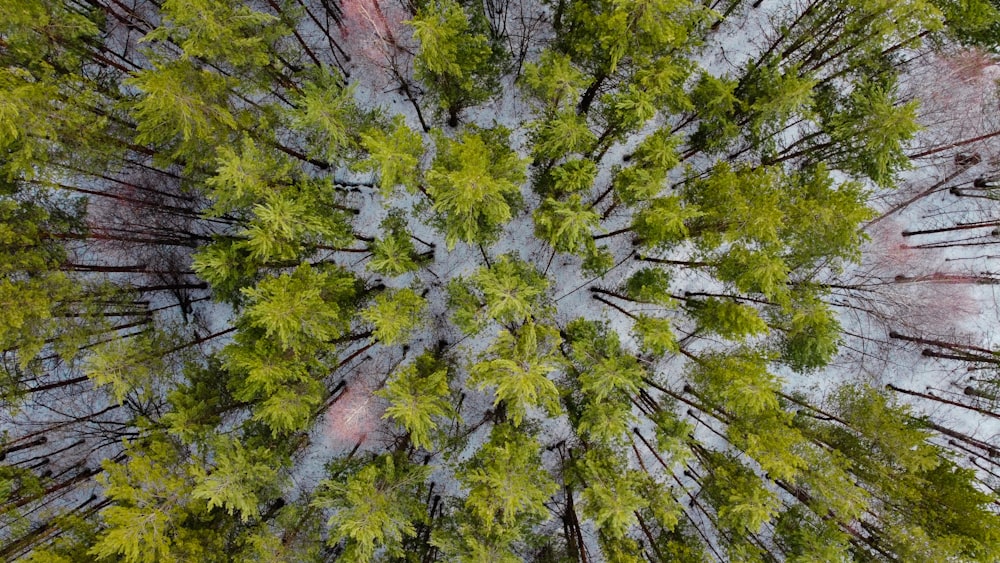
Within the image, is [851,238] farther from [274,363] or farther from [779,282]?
[274,363]

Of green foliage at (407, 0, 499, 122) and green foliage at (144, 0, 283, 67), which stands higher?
green foliage at (144, 0, 283, 67)

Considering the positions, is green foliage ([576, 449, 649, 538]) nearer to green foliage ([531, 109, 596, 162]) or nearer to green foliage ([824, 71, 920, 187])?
green foliage ([531, 109, 596, 162])

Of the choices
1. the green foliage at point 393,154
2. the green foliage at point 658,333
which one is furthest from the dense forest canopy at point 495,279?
the green foliage at point 658,333

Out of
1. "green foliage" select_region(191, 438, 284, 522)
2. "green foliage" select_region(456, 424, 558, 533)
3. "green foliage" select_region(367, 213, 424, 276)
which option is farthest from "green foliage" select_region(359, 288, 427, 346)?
"green foliage" select_region(191, 438, 284, 522)

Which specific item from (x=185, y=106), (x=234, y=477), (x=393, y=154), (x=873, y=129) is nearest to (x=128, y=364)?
(x=234, y=477)

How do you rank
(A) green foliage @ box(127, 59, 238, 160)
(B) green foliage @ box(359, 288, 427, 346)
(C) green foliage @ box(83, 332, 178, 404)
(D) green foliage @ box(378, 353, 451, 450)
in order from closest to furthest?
(A) green foliage @ box(127, 59, 238, 160) < (D) green foliage @ box(378, 353, 451, 450) < (B) green foliage @ box(359, 288, 427, 346) < (C) green foliage @ box(83, 332, 178, 404)

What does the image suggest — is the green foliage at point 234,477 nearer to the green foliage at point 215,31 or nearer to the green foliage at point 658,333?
the green foliage at point 215,31

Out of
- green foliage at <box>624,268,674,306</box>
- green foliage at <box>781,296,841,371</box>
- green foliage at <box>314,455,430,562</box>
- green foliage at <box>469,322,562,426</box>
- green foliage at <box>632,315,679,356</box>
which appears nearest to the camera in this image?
green foliage at <box>469,322,562,426</box>
